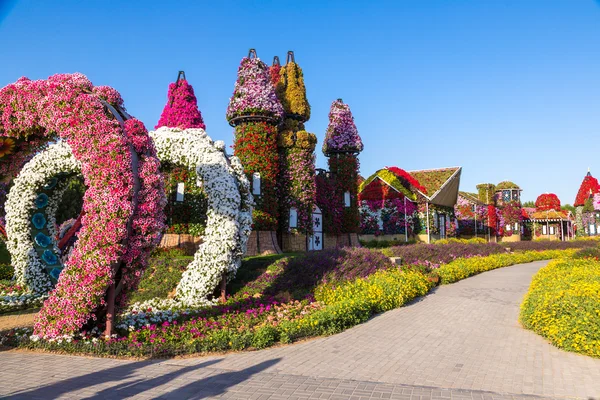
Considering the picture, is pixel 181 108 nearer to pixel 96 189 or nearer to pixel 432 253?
pixel 432 253

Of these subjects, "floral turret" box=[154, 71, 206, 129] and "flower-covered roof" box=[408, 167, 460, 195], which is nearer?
"floral turret" box=[154, 71, 206, 129]

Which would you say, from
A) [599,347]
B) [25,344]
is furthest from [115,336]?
[599,347]

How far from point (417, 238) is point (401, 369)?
94.6 ft

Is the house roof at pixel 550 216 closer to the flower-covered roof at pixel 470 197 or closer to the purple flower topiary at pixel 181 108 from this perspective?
the flower-covered roof at pixel 470 197

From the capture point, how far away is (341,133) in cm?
2631

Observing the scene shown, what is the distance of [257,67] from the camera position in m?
20.8

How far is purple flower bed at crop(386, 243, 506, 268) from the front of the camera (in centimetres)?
1683

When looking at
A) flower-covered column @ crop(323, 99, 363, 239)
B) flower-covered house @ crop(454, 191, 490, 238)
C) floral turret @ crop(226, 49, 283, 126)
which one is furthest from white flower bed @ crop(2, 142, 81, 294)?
flower-covered house @ crop(454, 191, 490, 238)

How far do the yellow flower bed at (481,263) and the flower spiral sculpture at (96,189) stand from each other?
1103 cm

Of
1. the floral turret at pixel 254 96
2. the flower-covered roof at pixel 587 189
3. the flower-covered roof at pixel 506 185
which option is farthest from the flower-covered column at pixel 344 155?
the flower-covered roof at pixel 587 189

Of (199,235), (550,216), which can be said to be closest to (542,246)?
(199,235)

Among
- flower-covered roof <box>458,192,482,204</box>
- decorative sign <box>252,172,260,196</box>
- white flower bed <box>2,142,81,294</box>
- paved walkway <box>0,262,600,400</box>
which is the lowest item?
paved walkway <box>0,262,600,400</box>

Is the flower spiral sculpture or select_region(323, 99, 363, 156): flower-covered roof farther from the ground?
select_region(323, 99, 363, 156): flower-covered roof

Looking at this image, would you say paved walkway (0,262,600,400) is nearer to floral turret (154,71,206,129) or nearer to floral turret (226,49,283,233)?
floral turret (226,49,283,233)
